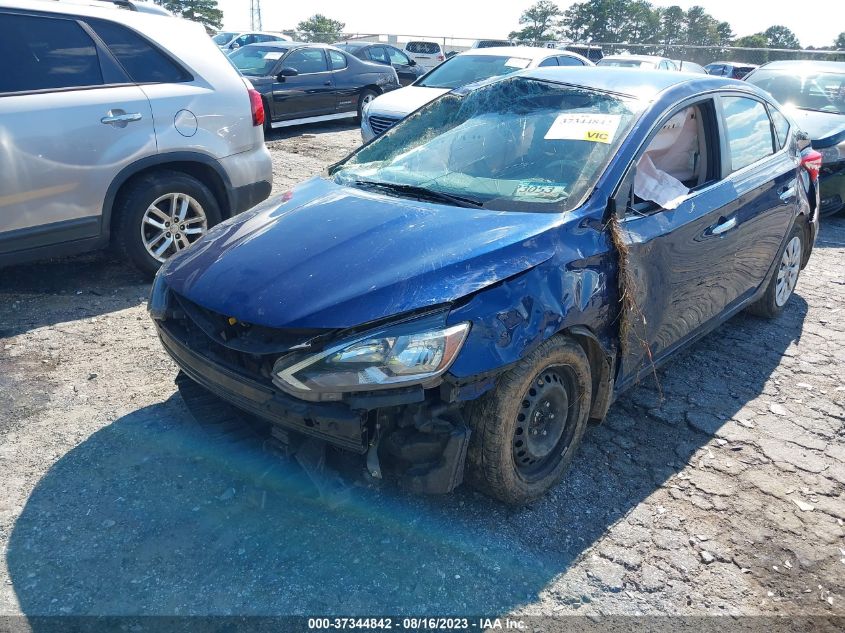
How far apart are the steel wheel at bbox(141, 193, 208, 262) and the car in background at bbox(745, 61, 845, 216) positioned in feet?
21.5

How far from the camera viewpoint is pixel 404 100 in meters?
8.92

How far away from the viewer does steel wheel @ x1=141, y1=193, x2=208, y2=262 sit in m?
4.96

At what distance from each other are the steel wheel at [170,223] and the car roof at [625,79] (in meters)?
2.72

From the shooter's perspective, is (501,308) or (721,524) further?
(721,524)

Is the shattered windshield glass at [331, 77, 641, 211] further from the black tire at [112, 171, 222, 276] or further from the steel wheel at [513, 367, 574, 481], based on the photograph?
the black tire at [112, 171, 222, 276]

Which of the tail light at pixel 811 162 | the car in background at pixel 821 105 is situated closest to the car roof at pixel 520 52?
the car in background at pixel 821 105

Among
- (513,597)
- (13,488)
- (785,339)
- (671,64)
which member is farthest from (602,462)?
(671,64)

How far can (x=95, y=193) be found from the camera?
460 centimetres

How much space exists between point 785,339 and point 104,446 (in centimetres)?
432

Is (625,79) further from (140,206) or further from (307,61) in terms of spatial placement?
(307,61)

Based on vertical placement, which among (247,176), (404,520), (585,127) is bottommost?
(404,520)

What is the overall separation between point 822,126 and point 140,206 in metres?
7.44

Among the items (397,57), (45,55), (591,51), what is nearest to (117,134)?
(45,55)

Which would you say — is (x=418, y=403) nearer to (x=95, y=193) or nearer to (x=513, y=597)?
(x=513, y=597)
